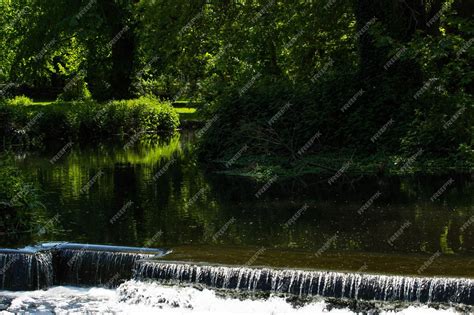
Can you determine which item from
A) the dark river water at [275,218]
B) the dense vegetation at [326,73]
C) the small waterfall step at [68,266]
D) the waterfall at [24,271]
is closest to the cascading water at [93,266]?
the small waterfall step at [68,266]

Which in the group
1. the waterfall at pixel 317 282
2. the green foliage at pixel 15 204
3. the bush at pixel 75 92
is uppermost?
the bush at pixel 75 92

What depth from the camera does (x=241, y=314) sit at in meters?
11.7

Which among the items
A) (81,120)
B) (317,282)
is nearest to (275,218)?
(317,282)

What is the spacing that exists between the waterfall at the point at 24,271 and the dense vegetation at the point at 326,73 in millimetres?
10433

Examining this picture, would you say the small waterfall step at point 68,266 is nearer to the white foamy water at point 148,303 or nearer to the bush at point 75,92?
the white foamy water at point 148,303

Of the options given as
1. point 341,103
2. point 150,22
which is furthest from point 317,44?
point 150,22

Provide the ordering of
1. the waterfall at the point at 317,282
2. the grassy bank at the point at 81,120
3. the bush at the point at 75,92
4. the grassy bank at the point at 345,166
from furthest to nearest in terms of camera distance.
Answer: the bush at the point at 75,92 < the grassy bank at the point at 81,120 < the grassy bank at the point at 345,166 < the waterfall at the point at 317,282

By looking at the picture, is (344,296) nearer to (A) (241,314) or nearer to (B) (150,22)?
A: (A) (241,314)

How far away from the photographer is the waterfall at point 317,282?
448 inches

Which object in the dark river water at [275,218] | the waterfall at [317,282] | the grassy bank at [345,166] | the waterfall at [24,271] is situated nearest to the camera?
the waterfall at [317,282]

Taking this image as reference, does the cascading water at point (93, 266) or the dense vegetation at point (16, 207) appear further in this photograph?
the dense vegetation at point (16, 207)

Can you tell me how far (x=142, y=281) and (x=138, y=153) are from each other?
19.3 metres

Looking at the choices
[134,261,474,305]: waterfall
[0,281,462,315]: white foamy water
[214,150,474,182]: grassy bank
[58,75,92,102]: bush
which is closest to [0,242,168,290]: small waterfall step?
[0,281,462,315]: white foamy water

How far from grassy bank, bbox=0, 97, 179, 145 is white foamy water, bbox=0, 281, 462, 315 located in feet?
76.1
